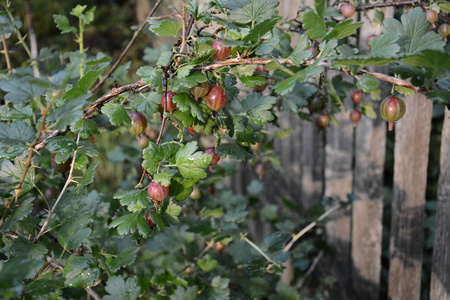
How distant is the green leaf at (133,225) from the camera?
2.66ft

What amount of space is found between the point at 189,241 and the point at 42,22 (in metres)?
5.47

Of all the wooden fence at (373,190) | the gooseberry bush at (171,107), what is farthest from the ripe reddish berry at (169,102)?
the wooden fence at (373,190)

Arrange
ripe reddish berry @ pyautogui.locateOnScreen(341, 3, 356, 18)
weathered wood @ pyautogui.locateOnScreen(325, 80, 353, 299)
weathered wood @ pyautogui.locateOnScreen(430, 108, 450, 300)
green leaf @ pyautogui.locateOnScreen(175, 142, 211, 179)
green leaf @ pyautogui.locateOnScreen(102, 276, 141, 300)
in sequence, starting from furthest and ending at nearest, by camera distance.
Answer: weathered wood @ pyautogui.locateOnScreen(325, 80, 353, 299) → weathered wood @ pyautogui.locateOnScreen(430, 108, 450, 300) → ripe reddish berry @ pyautogui.locateOnScreen(341, 3, 356, 18) → green leaf @ pyautogui.locateOnScreen(102, 276, 141, 300) → green leaf @ pyautogui.locateOnScreen(175, 142, 211, 179)

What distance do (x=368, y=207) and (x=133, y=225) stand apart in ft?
4.62

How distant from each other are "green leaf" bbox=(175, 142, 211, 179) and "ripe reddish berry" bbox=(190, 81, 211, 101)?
0.12 metres

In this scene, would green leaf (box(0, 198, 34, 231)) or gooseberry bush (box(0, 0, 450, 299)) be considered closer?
gooseberry bush (box(0, 0, 450, 299))

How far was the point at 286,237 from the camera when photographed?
5.04 ft

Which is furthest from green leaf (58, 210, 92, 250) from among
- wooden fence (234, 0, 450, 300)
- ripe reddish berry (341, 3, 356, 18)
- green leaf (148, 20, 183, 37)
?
wooden fence (234, 0, 450, 300)

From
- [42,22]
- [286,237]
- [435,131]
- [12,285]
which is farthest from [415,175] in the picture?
[42,22]

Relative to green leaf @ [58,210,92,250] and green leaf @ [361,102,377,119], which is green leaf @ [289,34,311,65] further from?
green leaf @ [361,102,377,119]

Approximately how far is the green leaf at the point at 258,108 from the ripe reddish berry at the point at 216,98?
0.13 meters

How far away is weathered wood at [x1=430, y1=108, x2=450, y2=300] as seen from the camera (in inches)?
54.9

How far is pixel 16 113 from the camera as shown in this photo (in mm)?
924

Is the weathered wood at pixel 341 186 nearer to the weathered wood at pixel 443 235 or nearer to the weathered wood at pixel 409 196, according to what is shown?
the weathered wood at pixel 409 196
